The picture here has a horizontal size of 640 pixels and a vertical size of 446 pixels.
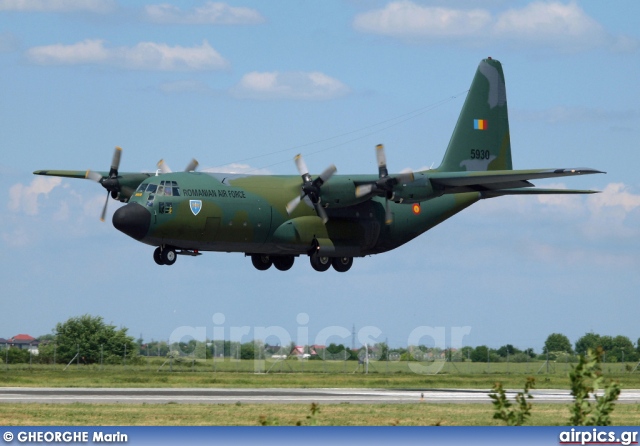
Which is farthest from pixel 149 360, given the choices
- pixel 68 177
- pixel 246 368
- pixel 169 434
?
pixel 169 434

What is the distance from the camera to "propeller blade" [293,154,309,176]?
48.0 meters

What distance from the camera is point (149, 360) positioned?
60.2 m

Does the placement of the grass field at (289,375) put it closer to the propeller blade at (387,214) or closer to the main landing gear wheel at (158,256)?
the main landing gear wheel at (158,256)

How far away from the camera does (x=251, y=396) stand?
37312mm

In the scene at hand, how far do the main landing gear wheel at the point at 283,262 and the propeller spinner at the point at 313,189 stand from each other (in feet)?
14.7

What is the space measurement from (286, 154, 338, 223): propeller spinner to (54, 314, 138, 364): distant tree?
23950 mm

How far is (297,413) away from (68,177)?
2808 cm

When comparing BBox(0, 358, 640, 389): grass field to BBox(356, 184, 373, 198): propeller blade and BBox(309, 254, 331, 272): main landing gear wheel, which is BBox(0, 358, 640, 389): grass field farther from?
BBox(356, 184, 373, 198): propeller blade

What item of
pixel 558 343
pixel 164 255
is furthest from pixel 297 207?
pixel 558 343

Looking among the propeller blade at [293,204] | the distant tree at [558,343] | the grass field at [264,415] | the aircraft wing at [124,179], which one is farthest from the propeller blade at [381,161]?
the distant tree at [558,343]

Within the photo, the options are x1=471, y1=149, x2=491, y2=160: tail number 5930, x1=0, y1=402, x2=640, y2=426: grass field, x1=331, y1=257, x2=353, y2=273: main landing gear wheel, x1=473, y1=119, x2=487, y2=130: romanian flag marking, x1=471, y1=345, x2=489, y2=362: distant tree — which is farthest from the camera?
x1=471, y1=345, x2=489, y2=362: distant tree

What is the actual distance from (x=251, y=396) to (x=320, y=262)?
1364 cm

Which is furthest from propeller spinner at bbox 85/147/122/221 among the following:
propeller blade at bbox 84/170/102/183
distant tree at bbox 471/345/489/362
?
distant tree at bbox 471/345/489/362

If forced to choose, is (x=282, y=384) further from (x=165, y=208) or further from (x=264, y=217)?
(x=165, y=208)
